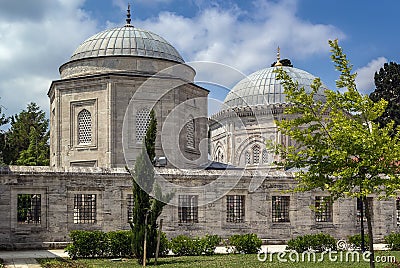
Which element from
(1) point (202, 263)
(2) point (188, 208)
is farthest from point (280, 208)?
(1) point (202, 263)

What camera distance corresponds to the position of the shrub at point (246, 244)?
820 inches

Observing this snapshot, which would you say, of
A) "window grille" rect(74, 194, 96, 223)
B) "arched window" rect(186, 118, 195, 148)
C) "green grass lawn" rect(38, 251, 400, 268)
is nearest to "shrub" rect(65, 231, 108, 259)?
"green grass lawn" rect(38, 251, 400, 268)

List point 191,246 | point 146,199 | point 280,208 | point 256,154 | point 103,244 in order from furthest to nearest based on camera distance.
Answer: point 256,154
point 280,208
point 191,246
point 103,244
point 146,199

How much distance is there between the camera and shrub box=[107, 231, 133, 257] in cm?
1956

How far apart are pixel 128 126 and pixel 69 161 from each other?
11.2 feet

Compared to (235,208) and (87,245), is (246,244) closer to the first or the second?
(235,208)

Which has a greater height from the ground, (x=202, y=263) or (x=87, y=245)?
(x=87, y=245)

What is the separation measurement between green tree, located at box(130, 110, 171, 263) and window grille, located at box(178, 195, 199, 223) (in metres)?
6.26

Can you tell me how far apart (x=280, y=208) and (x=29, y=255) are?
1051 centimetres

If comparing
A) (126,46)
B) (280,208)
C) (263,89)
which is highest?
(126,46)

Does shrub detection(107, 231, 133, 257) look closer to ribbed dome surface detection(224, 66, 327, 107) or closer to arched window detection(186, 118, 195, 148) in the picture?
arched window detection(186, 118, 195, 148)

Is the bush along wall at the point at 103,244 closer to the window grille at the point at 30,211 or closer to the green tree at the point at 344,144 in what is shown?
the window grille at the point at 30,211

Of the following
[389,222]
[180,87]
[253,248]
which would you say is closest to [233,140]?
[180,87]

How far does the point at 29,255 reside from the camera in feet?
63.3
